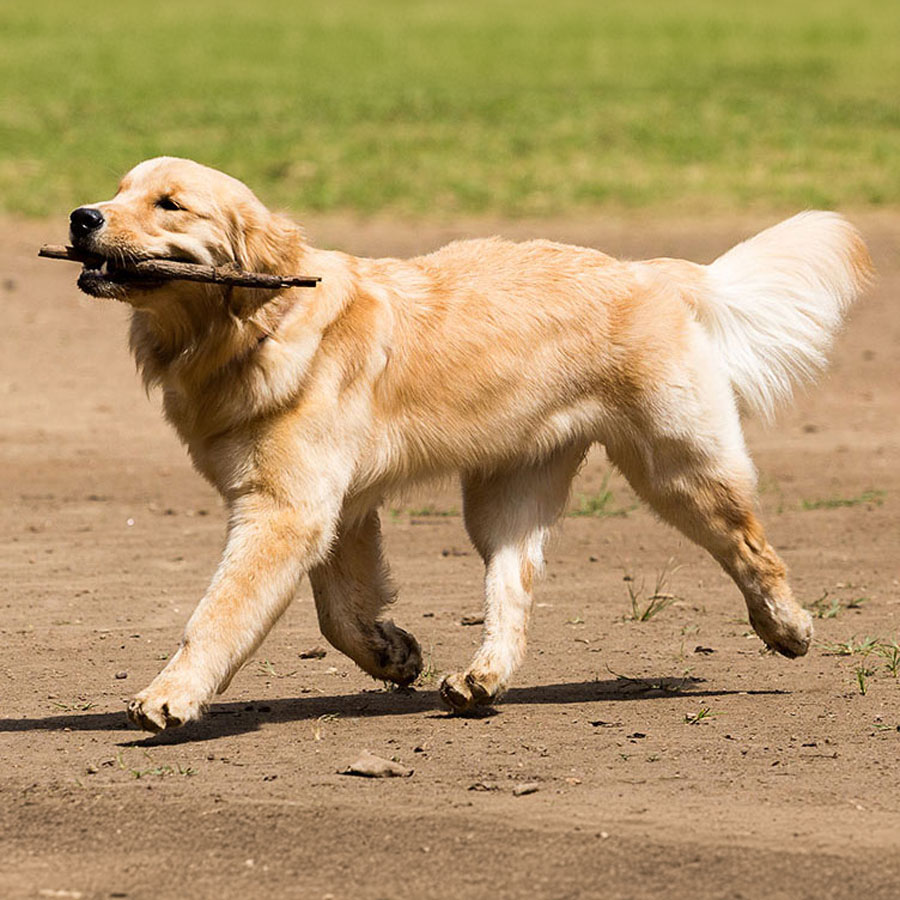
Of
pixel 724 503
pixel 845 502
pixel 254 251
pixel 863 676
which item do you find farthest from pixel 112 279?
pixel 845 502

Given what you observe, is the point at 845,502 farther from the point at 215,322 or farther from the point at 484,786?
the point at 484,786

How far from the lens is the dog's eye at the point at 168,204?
5.52 m

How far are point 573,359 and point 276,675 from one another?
60.1 inches

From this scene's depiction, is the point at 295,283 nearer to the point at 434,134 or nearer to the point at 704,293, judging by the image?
the point at 704,293

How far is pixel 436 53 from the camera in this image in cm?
3328

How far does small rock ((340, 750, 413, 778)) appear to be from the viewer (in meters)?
4.96

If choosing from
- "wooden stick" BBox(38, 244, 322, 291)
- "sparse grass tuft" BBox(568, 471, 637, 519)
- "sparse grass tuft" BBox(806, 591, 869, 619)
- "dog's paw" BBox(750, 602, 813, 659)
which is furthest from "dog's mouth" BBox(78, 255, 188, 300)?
"sparse grass tuft" BBox(568, 471, 637, 519)

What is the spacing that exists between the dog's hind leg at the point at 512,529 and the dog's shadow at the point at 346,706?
0.85 feet

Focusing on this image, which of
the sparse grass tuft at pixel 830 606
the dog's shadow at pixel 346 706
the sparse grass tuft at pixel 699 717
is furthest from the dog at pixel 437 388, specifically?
the sparse grass tuft at pixel 830 606

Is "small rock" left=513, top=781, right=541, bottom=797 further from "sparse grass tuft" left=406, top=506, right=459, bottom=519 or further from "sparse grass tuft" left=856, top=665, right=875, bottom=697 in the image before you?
"sparse grass tuft" left=406, top=506, right=459, bottom=519

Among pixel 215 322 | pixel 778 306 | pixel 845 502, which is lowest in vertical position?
pixel 845 502

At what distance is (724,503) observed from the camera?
6137 millimetres

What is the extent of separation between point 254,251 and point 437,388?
76 cm

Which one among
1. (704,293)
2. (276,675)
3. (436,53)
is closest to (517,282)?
(704,293)
